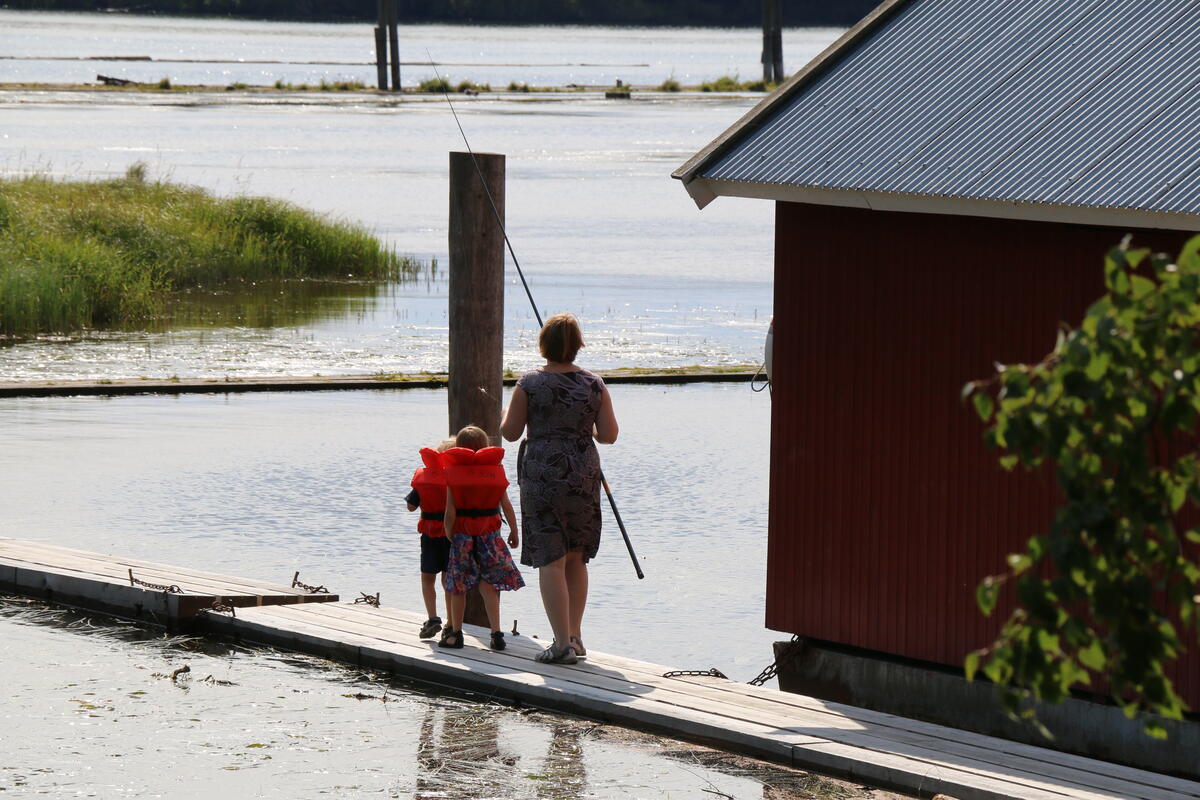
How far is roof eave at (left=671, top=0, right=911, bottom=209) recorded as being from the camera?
8.75m

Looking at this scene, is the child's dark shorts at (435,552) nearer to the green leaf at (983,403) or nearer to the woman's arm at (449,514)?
the woman's arm at (449,514)

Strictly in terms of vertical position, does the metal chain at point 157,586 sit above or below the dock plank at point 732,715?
above

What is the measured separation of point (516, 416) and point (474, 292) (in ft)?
5.99

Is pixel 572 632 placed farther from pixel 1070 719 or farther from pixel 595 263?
pixel 595 263

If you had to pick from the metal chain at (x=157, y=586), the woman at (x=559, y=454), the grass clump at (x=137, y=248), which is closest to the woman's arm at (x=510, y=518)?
the woman at (x=559, y=454)

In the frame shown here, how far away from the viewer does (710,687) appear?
832 centimetres

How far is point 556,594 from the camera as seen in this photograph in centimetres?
842

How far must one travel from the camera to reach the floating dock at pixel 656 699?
6973 mm

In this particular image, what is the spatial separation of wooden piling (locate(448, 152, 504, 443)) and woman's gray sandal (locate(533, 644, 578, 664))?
1.66 meters

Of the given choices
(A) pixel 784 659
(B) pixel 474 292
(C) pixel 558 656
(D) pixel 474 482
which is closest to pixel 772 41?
(B) pixel 474 292

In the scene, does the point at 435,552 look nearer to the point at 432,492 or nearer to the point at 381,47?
the point at 432,492

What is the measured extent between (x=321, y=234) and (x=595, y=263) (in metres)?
6.27

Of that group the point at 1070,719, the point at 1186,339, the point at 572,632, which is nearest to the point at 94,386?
the point at 572,632

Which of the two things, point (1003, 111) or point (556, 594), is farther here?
point (1003, 111)
